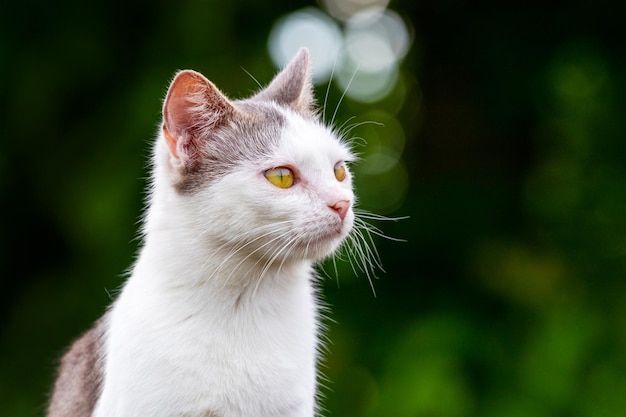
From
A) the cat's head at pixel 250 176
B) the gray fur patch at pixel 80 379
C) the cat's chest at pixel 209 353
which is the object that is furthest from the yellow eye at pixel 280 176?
the gray fur patch at pixel 80 379

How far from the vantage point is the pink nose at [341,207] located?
8.15 ft

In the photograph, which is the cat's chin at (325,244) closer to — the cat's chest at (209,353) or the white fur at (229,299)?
the white fur at (229,299)

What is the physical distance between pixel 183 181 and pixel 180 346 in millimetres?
518

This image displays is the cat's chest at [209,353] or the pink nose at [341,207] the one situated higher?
the pink nose at [341,207]

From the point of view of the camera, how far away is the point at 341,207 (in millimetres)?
2492

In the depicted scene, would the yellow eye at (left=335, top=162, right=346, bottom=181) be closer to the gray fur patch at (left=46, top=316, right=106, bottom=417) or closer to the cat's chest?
the cat's chest

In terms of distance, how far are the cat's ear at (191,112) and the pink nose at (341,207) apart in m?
0.47

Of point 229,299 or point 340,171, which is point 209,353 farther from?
point 340,171

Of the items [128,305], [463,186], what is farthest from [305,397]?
[463,186]

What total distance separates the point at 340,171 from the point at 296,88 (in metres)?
0.42

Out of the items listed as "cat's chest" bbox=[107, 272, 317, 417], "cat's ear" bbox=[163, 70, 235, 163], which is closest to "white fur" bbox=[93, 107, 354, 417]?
"cat's chest" bbox=[107, 272, 317, 417]

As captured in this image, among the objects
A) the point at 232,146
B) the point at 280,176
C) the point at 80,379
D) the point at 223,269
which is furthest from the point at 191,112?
the point at 80,379

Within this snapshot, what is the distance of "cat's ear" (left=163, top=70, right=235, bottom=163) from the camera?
7.96ft

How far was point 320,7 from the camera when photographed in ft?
17.4
